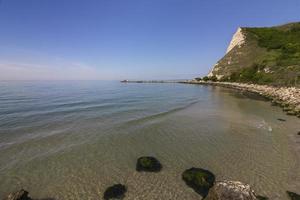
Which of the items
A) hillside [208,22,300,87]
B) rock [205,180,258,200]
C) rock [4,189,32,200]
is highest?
hillside [208,22,300,87]

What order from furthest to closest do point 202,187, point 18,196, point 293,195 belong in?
point 202,187 < point 293,195 < point 18,196

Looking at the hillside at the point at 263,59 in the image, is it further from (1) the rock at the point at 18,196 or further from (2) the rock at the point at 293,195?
(1) the rock at the point at 18,196

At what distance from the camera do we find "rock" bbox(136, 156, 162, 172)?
1014 cm

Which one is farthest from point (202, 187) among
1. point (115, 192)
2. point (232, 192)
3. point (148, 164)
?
point (115, 192)

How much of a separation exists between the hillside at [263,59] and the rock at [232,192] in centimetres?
4142

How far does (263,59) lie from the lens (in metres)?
67.6

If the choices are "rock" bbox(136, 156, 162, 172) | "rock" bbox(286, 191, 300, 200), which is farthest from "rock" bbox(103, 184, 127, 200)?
"rock" bbox(286, 191, 300, 200)

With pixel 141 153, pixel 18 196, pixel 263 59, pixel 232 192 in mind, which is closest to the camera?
pixel 232 192

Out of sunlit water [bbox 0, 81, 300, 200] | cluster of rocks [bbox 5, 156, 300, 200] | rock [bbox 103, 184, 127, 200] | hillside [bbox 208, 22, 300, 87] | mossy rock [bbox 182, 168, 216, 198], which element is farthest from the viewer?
hillside [bbox 208, 22, 300, 87]

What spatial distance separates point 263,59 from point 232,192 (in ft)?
244

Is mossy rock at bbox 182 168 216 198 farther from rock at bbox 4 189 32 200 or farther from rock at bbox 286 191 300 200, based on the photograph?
rock at bbox 4 189 32 200

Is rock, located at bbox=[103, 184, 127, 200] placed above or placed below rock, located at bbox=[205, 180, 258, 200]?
below

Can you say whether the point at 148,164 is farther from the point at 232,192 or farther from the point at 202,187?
the point at 232,192

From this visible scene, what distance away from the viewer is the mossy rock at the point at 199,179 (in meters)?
8.34
